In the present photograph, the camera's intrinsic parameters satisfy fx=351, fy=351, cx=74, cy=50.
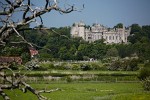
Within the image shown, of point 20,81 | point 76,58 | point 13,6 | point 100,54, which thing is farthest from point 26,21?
point 100,54

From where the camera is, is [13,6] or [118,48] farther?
[118,48]

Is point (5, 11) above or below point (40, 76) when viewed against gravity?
above

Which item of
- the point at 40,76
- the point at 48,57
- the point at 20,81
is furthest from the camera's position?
the point at 48,57

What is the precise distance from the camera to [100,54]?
134500 mm

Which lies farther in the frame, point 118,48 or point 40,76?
point 118,48

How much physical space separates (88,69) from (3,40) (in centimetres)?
6926

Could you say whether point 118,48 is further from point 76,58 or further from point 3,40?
point 3,40

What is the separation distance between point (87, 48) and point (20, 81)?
12743 cm

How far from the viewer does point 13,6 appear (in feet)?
23.1

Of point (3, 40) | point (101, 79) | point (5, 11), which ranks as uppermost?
point (5, 11)

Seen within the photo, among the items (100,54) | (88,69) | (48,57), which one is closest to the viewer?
(88,69)

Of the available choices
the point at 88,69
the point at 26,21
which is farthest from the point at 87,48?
the point at 26,21

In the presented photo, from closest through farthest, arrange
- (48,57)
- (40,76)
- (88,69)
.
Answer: (40,76) < (88,69) < (48,57)

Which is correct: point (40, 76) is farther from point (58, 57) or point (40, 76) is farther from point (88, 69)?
point (58, 57)
